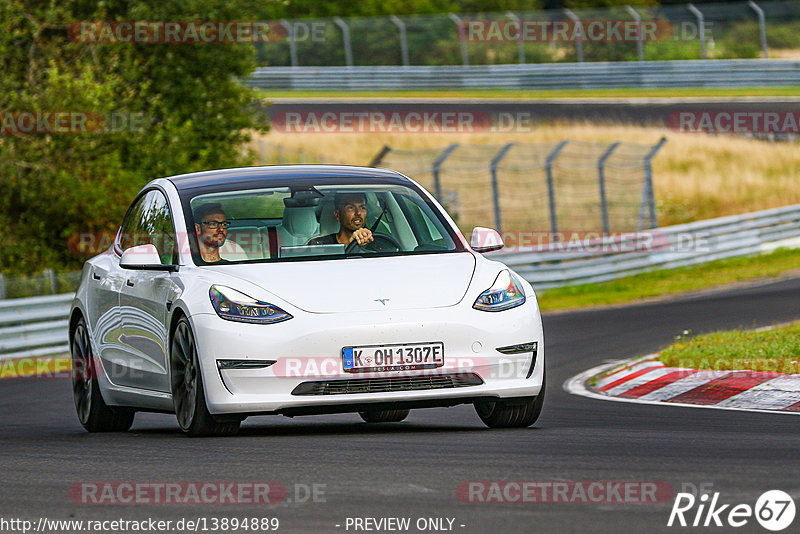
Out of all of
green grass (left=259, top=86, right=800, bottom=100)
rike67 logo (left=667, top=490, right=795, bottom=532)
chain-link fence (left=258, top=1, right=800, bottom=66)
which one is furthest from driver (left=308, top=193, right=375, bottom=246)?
chain-link fence (left=258, top=1, right=800, bottom=66)

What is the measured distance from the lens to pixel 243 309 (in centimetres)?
820

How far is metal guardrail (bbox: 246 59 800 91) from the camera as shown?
4172cm

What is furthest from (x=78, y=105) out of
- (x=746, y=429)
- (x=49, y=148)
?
(x=746, y=429)

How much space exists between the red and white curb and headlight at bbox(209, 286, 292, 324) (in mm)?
3312

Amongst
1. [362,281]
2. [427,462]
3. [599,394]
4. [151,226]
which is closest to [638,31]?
[599,394]

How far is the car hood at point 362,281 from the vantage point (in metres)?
8.19

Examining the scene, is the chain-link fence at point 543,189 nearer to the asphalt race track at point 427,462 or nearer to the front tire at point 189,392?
the asphalt race track at point 427,462

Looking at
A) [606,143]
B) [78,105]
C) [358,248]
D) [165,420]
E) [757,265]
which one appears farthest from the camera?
[606,143]

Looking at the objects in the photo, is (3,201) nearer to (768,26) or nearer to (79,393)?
(79,393)

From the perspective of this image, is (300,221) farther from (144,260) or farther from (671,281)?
(671,281)

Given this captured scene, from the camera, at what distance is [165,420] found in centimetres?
1184

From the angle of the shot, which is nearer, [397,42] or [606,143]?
[606,143]

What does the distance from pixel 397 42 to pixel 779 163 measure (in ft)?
47.7

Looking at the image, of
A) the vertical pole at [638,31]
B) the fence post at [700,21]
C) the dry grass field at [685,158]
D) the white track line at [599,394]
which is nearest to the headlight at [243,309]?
the white track line at [599,394]
